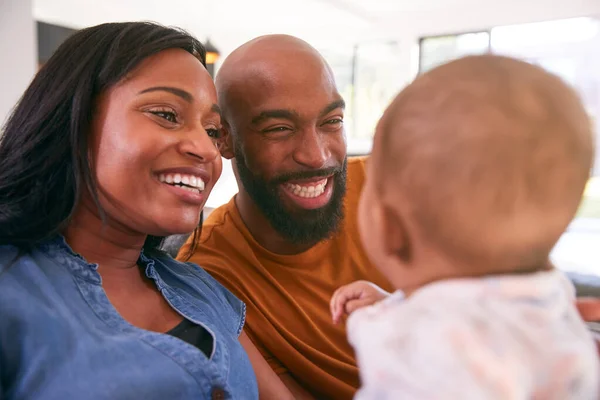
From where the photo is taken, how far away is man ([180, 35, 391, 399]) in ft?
4.43

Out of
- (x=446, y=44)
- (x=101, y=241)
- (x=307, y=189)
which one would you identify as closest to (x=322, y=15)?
(x=446, y=44)

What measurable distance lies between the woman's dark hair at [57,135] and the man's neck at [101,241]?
0.13ft

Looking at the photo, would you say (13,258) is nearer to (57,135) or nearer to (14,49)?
(57,135)

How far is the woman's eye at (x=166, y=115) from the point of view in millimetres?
978

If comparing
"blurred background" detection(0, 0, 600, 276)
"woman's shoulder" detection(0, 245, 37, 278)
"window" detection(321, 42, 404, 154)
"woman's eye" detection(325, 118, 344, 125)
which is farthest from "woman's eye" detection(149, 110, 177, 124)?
"window" detection(321, 42, 404, 154)

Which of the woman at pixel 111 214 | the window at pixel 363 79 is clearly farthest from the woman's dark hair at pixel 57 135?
the window at pixel 363 79

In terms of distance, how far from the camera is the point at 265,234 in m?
1.50

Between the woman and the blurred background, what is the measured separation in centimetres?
406

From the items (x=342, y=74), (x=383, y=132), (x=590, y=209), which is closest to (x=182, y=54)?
(x=383, y=132)

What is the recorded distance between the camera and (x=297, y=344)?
133 centimetres

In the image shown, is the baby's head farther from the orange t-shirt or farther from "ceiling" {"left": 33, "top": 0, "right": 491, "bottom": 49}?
"ceiling" {"left": 33, "top": 0, "right": 491, "bottom": 49}

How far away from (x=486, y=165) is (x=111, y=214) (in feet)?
2.27

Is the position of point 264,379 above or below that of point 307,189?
below

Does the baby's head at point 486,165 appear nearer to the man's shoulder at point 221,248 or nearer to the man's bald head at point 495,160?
the man's bald head at point 495,160
